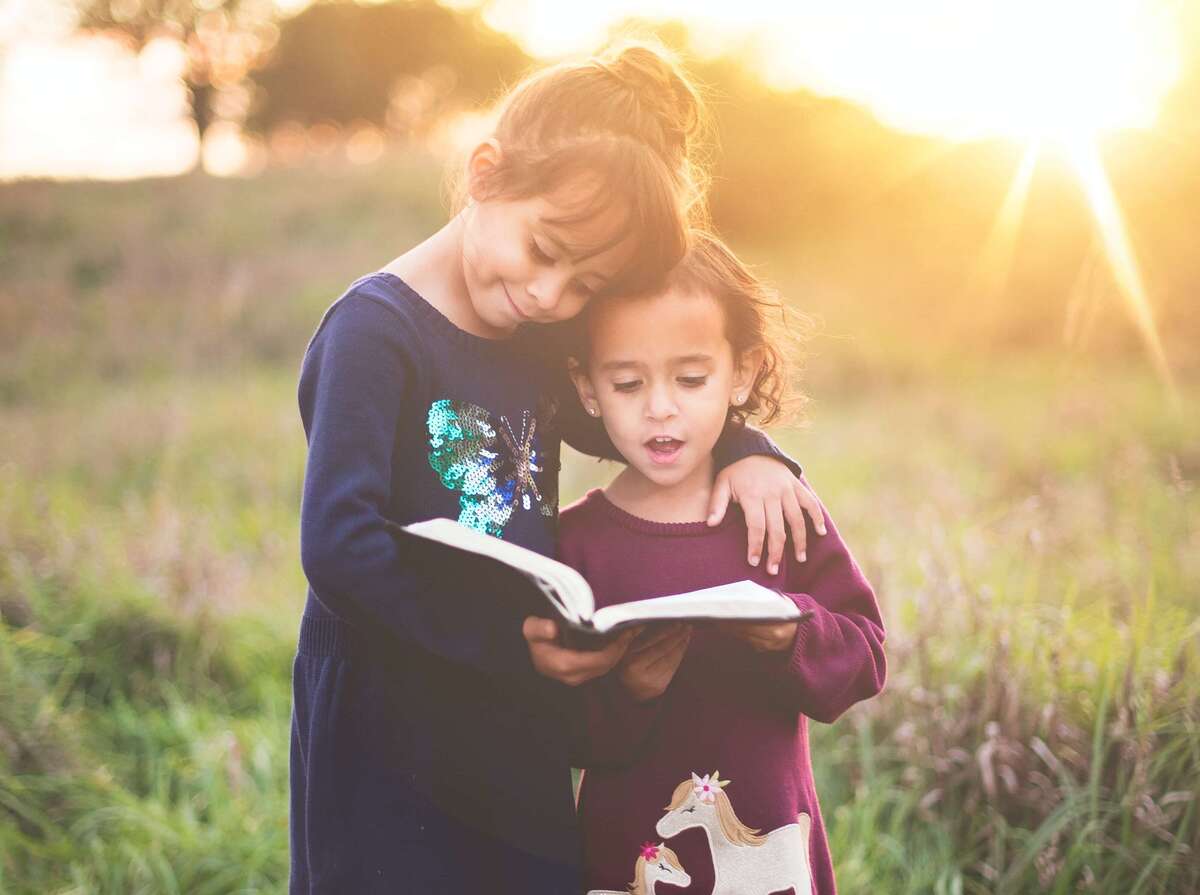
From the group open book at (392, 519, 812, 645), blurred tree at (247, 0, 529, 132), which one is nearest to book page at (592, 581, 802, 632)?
open book at (392, 519, 812, 645)

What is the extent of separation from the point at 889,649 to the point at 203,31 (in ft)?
97.0

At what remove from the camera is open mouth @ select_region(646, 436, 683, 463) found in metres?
1.74

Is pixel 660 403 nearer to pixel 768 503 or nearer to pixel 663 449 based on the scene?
pixel 663 449

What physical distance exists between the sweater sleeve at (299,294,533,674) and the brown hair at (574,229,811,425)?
0.43m

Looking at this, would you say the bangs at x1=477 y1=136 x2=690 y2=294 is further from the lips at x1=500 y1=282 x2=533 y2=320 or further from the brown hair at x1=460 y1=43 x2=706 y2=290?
the lips at x1=500 y1=282 x2=533 y2=320

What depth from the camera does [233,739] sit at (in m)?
3.19

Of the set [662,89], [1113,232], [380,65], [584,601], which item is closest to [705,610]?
[584,601]

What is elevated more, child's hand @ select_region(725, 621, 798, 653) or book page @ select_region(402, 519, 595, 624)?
book page @ select_region(402, 519, 595, 624)

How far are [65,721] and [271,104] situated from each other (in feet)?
96.3

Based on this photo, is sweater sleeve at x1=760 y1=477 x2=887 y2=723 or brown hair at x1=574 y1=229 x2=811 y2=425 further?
brown hair at x1=574 y1=229 x2=811 y2=425

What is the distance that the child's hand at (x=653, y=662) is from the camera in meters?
1.56

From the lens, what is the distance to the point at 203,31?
27.7m

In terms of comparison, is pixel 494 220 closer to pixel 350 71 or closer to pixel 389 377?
pixel 389 377

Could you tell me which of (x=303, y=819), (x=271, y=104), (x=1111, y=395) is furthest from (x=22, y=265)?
(x=271, y=104)
